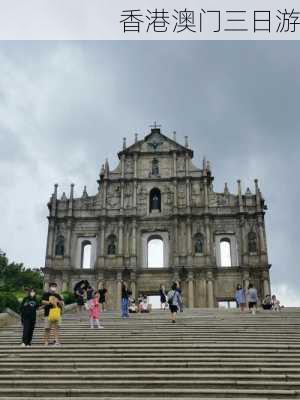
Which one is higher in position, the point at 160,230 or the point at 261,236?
the point at 160,230

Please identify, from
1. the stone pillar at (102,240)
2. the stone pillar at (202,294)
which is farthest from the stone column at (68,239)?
the stone pillar at (202,294)

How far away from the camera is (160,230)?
38094 millimetres

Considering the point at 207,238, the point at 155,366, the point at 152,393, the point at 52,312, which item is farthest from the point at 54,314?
the point at 207,238

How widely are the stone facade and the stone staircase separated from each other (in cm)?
2048

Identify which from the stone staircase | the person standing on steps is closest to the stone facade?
the person standing on steps

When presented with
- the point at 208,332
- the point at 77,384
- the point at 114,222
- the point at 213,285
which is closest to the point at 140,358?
the point at 77,384

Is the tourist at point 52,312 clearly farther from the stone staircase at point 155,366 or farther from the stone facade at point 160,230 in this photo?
the stone facade at point 160,230

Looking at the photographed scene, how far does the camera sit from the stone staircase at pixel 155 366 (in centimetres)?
897

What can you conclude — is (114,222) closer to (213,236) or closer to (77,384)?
(213,236)

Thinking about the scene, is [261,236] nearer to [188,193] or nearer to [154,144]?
[188,193]

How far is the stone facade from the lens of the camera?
35.7 meters

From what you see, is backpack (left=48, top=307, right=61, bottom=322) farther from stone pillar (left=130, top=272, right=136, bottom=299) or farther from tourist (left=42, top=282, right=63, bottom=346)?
stone pillar (left=130, top=272, right=136, bottom=299)

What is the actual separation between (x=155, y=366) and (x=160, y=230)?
2747 cm

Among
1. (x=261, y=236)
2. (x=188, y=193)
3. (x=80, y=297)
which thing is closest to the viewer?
(x=80, y=297)
